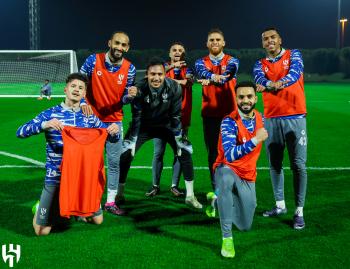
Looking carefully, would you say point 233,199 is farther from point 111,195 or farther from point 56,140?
point 56,140

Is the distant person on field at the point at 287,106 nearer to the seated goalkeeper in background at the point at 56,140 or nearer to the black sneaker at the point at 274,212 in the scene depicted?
the black sneaker at the point at 274,212

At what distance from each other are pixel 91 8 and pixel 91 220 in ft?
290

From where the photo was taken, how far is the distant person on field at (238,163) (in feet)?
15.0

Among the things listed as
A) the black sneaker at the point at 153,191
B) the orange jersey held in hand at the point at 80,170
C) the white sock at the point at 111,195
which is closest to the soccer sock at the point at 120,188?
the white sock at the point at 111,195

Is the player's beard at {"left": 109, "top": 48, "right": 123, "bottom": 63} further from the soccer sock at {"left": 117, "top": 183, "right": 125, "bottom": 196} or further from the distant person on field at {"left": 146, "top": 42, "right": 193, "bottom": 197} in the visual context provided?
the soccer sock at {"left": 117, "top": 183, "right": 125, "bottom": 196}

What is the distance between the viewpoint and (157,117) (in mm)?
6109

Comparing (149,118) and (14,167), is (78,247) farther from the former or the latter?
(14,167)

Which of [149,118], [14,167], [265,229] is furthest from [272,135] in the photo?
[14,167]

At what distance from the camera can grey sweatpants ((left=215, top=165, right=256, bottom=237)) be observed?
464 cm

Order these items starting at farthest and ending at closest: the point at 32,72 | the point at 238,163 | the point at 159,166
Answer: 1. the point at 32,72
2. the point at 159,166
3. the point at 238,163

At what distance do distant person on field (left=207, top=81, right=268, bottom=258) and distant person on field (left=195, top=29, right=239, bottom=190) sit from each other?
50.9 inches

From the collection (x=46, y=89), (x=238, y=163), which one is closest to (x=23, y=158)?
(x=238, y=163)

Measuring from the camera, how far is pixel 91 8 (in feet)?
295

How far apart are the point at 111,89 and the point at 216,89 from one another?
1232 millimetres
